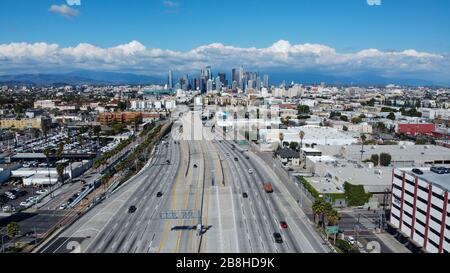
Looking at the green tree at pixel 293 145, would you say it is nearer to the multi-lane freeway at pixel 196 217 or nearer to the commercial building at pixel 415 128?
the multi-lane freeway at pixel 196 217

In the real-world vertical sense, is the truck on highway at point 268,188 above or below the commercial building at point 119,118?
below

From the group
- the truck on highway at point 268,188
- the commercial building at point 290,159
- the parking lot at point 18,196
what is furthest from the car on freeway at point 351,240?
the parking lot at point 18,196

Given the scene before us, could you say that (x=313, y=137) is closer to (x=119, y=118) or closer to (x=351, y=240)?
(x=351, y=240)

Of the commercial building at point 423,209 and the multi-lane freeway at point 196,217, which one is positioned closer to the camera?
the commercial building at point 423,209

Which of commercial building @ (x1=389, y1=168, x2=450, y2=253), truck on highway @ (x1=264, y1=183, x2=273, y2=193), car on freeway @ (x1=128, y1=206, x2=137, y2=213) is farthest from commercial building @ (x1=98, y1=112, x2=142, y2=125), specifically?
commercial building @ (x1=389, y1=168, x2=450, y2=253)

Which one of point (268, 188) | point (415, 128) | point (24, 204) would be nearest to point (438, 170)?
point (268, 188)
